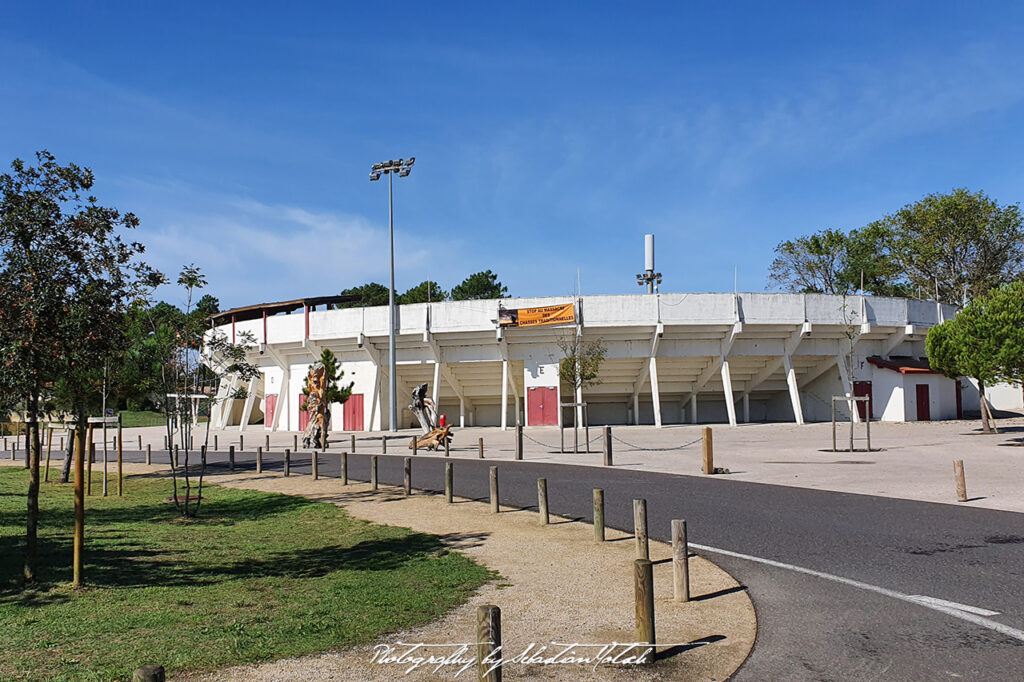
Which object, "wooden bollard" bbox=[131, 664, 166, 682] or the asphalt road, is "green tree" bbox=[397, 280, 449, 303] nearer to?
the asphalt road

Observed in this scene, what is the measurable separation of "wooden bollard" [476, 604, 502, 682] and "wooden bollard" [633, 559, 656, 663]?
142 cm

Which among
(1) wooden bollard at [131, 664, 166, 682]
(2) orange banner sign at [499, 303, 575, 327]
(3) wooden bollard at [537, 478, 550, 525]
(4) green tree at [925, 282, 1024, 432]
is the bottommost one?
(3) wooden bollard at [537, 478, 550, 525]

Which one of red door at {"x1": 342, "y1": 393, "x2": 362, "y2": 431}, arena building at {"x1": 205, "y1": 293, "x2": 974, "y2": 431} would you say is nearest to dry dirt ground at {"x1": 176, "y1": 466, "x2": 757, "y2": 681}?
arena building at {"x1": 205, "y1": 293, "x2": 974, "y2": 431}

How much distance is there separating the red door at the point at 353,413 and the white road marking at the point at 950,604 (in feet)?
134

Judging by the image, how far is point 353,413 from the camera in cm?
4606

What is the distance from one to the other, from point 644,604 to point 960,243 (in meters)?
59.6

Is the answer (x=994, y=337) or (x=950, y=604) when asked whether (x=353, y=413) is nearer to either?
(x=994, y=337)

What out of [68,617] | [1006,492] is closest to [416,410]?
[1006,492]

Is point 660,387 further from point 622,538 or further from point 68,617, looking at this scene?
point 68,617

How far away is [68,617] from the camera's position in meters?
6.86

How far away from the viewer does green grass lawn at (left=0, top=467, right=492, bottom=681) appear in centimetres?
589

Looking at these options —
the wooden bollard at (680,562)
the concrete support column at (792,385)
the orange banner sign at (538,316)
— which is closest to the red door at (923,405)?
the concrete support column at (792,385)

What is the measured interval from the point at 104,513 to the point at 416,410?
797 inches

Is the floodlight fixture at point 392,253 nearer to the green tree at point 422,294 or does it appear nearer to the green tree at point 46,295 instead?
the green tree at point 46,295
